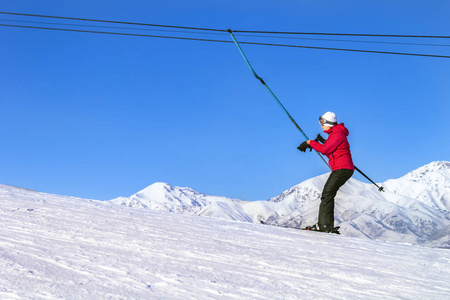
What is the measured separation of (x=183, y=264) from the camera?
4.54 m

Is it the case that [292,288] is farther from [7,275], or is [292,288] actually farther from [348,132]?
[348,132]

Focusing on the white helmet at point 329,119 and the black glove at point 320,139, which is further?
the black glove at point 320,139

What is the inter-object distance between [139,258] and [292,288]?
1474 millimetres

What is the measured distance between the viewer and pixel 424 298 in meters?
4.04

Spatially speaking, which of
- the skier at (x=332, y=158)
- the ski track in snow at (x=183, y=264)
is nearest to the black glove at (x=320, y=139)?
the skier at (x=332, y=158)

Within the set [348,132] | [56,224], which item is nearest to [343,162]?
[348,132]

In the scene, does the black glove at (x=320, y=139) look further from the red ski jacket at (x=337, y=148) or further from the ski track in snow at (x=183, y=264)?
the ski track in snow at (x=183, y=264)

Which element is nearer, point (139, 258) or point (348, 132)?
point (139, 258)

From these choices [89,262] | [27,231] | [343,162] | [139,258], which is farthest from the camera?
[343,162]

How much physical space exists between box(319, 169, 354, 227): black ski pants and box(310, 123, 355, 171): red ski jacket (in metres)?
0.13

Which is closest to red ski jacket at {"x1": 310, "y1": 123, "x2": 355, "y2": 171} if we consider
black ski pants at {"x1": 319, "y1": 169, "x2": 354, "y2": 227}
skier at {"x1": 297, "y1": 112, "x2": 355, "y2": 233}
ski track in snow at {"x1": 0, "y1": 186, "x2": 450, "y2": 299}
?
skier at {"x1": 297, "y1": 112, "x2": 355, "y2": 233}

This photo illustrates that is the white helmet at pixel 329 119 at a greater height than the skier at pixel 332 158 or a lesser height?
greater

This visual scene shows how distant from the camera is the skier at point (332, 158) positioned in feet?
33.1

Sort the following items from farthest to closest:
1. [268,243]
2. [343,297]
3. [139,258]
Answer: [268,243] → [139,258] → [343,297]
